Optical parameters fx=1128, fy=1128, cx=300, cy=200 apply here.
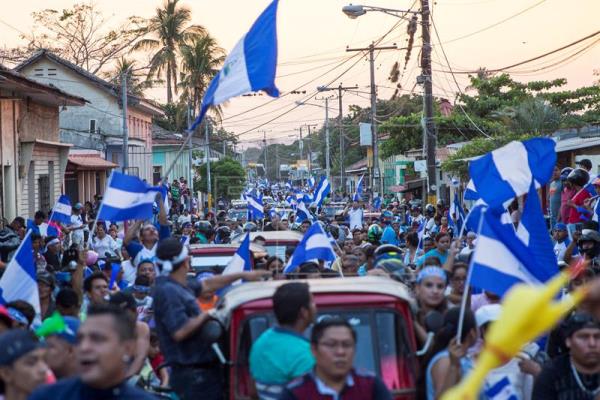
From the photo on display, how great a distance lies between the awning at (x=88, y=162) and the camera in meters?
41.9

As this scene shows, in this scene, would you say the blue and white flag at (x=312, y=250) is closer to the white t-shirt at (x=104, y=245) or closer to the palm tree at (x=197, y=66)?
the white t-shirt at (x=104, y=245)

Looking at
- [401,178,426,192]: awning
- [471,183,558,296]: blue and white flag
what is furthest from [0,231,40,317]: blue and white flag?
[401,178,426,192]: awning

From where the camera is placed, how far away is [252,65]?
36.3 feet

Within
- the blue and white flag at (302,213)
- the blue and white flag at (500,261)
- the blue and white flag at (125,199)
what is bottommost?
the blue and white flag at (500,261)

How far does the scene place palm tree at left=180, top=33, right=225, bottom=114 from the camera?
240 feet

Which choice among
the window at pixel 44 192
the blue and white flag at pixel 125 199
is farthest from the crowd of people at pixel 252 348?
the window at pixel 44 192

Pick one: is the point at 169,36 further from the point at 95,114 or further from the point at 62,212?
the point at 62,212

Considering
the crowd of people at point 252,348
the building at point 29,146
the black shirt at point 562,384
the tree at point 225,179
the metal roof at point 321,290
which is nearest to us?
the crowd of people at point 252,348

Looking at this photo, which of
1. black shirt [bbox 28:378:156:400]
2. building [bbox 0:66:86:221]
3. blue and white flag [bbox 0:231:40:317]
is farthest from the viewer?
building [bbox 0:66:86:221]

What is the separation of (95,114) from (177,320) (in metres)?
50.3

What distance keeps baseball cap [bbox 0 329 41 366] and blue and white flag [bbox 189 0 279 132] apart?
5.76 meters

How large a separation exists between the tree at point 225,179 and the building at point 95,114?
690 centimetres

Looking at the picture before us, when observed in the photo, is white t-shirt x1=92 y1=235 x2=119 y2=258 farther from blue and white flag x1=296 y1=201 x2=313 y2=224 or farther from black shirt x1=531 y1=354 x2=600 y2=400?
black shirt x1=531 y1=354 x2=600 y2=400

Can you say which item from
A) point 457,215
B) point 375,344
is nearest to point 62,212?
point 457,215
